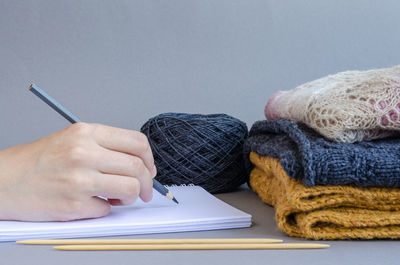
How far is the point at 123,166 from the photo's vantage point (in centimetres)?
63

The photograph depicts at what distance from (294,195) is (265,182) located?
28 centimetres

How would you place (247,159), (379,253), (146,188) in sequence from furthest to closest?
1. (247,159)
2. (146,188)
3. (379,253)

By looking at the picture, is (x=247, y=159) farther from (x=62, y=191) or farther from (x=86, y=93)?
(x=86, y=93)

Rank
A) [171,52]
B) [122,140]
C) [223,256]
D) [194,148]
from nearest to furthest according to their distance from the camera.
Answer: [223,256], [122,140], [194,148], [171,52]

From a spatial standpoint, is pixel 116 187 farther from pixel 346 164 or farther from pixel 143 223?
pixel 346 164

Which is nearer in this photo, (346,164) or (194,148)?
(346,164)

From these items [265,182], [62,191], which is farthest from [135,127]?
[62,191]

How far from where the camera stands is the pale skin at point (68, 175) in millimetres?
609

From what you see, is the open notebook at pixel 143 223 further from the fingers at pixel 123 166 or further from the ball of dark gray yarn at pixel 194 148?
the ball of dark gray yarn at pixel 194 148

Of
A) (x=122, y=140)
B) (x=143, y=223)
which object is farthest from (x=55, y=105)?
(x=143, y=223)

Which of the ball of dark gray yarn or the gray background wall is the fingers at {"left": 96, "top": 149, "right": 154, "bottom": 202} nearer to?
the ball of dark gray yarn

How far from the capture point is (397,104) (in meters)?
0.61

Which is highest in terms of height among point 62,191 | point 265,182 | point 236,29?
point 236,29

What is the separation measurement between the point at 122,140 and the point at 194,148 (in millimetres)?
300
